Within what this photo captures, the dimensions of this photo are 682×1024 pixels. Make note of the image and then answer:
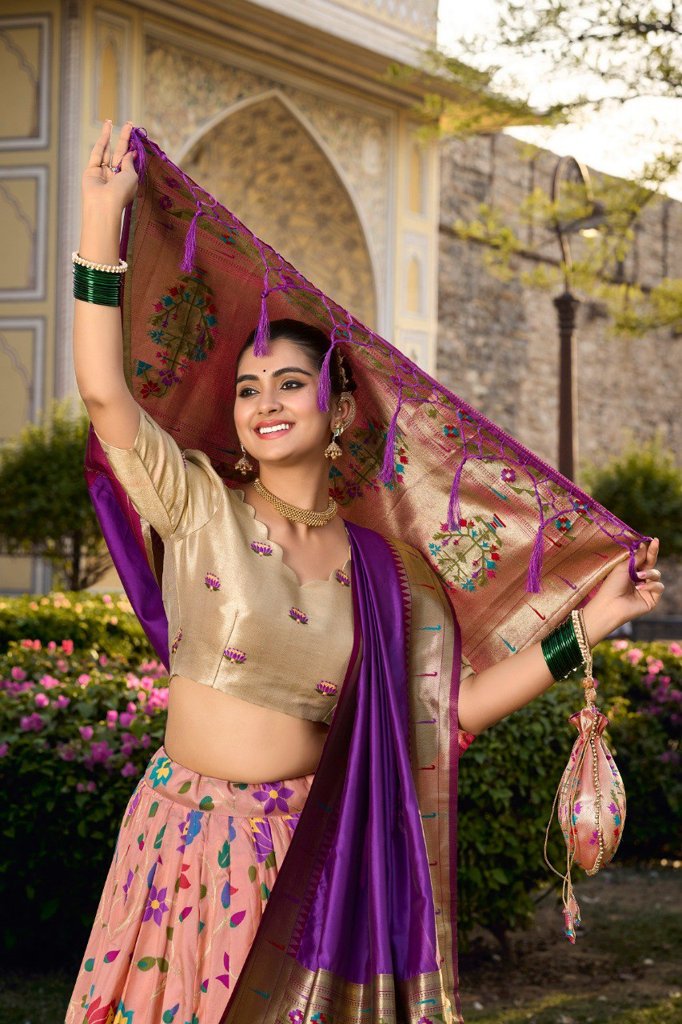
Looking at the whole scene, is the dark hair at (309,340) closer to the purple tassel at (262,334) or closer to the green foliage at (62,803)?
the purple tassel at (262,334)

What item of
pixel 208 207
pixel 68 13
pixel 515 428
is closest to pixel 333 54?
pixel 68 13

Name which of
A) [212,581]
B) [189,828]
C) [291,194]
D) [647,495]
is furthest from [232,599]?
[291,194]

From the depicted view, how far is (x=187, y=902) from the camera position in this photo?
1.74 m

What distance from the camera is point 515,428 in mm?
14156

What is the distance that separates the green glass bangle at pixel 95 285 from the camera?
1.74 metres

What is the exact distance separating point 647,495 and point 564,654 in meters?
9.49

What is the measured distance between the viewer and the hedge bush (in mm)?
3387

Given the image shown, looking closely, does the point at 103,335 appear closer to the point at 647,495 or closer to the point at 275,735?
the point at 275,735

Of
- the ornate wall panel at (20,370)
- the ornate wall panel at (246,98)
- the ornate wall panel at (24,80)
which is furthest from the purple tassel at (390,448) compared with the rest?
the ornate wall panel at (246,98)

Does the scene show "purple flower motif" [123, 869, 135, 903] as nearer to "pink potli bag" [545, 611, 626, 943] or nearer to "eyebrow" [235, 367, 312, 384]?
"pink potli bag" [545, 611, 626, 943]

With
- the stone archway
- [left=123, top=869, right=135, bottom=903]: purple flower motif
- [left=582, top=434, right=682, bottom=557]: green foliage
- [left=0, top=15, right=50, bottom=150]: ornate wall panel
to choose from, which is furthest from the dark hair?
[left=582, top=434, right=682, bottom=557]: green foliage

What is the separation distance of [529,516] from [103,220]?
2.62ft

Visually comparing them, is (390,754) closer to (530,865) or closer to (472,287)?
(530,865)

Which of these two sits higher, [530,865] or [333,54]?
[333,54]
